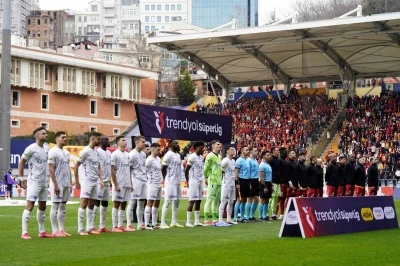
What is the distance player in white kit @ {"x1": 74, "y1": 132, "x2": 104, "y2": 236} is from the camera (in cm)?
1938

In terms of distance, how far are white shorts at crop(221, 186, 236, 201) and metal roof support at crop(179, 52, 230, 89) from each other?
35.3 m

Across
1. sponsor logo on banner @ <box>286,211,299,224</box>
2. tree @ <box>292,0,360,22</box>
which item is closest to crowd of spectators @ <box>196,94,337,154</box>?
sponsor logo on banner @ <box>286,211,299,224</box>

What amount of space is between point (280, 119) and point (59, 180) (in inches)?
1659

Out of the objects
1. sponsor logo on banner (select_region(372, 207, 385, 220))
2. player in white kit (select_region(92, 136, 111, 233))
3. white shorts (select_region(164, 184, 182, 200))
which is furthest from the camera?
white shorts (select_region(164, 184, 182, 200))

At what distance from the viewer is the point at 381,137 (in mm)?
52281

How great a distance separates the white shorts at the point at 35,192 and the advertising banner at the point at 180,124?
17.4 feet

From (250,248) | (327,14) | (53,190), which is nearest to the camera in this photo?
(250,248)

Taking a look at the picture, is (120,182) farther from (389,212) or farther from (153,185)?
(389,212)

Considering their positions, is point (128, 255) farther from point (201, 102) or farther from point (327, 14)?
point (327, 14)

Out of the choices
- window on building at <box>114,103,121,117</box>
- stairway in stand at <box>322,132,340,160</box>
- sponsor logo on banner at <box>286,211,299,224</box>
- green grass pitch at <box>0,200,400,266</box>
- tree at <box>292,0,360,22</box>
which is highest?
tree at <box>292,0,360,22</box>

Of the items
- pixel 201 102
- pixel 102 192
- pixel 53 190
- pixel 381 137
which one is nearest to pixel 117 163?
pixel 102 192

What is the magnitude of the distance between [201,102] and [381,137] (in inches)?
1129

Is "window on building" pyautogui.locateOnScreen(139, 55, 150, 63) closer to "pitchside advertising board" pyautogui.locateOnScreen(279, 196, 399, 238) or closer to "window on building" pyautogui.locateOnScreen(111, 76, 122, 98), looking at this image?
"window on building" pyautogui.locateOnScreen(111, 76, 122, 98)

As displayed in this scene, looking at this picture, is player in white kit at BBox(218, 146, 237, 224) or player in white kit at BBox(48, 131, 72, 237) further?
player in white kit at BBox(218, 146, 237, 224)
